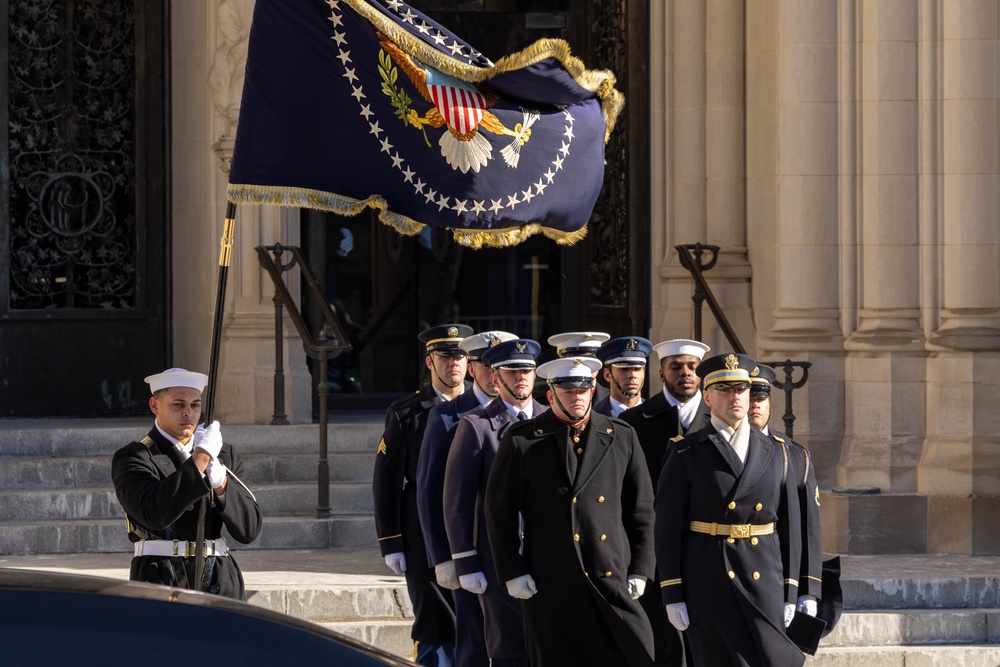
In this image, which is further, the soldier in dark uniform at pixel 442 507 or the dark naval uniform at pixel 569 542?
the soldier in dark uniform at pixel 442 507

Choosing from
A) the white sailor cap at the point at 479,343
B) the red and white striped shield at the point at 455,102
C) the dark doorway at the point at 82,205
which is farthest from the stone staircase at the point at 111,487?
the red and white striped shield at the point at 455,102

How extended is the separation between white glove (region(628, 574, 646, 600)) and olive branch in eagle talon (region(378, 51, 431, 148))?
206 cm

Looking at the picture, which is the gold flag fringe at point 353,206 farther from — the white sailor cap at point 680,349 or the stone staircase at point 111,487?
the stone staircase at point 111,487

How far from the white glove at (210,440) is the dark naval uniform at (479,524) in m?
1.42

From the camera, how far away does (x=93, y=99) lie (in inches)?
507

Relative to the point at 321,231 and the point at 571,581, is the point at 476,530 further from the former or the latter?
the point at 321,231

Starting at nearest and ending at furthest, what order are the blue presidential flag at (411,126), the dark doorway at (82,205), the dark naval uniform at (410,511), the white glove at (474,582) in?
1. the blue presidential flag at (411,126)
2. the white glove at (474,582)
3. the dark naval uniform at (410,511)
4. the dark doorway at (82,205)

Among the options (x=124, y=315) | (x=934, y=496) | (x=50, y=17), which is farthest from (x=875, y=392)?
(x=50, y=17)

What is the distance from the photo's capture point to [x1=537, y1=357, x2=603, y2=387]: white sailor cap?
759 cm

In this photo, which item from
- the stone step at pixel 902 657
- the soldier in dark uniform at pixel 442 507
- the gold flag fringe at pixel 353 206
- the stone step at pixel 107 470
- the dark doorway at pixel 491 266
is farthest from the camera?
the dark doorway at pixel 491 266

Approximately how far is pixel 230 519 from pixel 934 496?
5.44 m

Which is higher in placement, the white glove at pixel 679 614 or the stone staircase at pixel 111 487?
the stone staircase at pixel 111 487

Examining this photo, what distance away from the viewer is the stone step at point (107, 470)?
1100cm

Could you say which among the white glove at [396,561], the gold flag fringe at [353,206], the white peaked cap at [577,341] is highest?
the gold flag fringe at [353,206]
